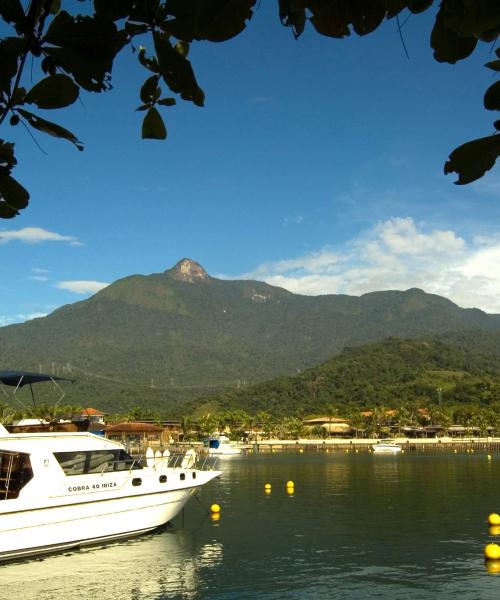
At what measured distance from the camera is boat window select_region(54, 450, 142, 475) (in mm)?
20359

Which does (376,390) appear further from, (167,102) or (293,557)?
(167,102)

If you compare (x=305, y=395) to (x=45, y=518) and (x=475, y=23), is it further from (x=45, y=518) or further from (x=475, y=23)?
(x=475, y=23)

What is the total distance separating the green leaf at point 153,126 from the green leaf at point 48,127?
0.35 metres

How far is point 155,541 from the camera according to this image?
75.8 feet

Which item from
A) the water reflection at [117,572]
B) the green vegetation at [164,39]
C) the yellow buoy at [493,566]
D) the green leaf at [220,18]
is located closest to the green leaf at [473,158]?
the green vegetation at [164,39]

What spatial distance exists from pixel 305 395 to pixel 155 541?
526 feet

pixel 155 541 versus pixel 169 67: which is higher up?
pixel 169 67

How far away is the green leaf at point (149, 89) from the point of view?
2.03m

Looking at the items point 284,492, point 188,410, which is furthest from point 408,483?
point 188,410

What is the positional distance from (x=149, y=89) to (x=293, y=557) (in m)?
21.0

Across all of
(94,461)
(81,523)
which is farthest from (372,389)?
(81,523)

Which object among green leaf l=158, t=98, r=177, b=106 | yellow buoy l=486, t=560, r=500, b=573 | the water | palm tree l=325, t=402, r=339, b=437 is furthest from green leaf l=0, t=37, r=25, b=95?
palm tree l=325, t=402, r=339, b=437

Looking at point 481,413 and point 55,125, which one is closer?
point 55,125

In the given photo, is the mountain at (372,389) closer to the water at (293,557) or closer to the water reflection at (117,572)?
the water at (293,557)
